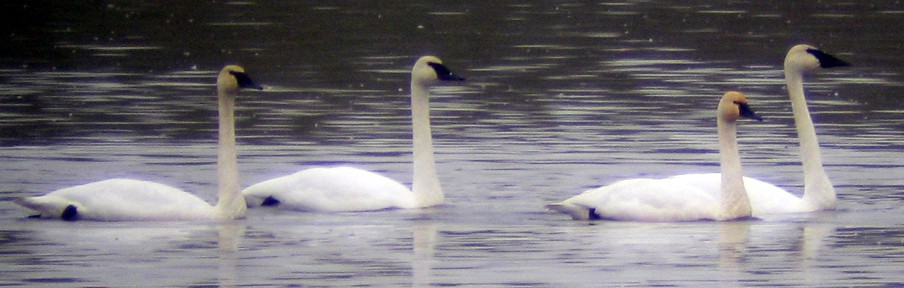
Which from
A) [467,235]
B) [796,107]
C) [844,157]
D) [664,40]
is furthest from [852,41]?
[467,235]

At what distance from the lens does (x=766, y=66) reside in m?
27.3

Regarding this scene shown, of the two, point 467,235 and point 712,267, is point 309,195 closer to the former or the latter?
point 467,235

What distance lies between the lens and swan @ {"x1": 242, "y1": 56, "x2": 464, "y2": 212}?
13.6 m

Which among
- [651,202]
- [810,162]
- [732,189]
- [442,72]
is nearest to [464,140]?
[442,72]

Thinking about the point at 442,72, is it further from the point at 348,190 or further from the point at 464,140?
the point at 464,140

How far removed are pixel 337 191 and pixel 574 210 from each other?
4.96ft

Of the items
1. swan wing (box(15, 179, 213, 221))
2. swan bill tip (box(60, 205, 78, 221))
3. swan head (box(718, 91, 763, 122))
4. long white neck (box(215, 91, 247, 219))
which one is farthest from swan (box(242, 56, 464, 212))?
swan head (box(718, 91, 763, 122))

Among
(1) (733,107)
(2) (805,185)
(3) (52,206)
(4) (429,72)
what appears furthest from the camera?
(4) (429,72)

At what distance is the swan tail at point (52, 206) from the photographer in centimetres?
1279

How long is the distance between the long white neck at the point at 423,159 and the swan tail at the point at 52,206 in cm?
218

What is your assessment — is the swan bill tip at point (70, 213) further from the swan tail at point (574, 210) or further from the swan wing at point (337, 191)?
the swan tail at point (574, 210)

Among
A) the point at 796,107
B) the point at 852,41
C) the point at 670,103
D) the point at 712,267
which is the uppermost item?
the point at 852,41

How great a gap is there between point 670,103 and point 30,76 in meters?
7.99

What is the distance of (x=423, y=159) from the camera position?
14094mm
